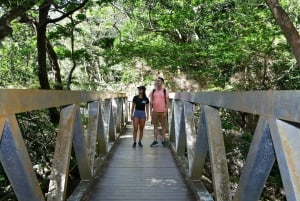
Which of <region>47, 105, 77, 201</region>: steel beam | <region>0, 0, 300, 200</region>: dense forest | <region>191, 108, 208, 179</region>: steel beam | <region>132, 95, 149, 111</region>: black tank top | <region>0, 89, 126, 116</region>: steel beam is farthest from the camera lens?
<region>0, 0, 300, 200</region>: dense forest

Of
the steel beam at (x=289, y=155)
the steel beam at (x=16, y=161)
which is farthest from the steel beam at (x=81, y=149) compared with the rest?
the steel beam at (x=289, y=155)

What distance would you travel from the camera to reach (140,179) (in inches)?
189

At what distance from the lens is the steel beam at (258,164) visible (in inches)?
70.0

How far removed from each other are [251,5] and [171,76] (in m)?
7.45

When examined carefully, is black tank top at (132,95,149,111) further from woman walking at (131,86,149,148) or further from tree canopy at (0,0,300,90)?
tree canopy at (0,0,300,90)

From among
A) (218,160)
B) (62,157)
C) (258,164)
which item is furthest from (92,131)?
(258,164)

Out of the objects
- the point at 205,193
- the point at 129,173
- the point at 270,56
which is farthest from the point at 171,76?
the point at 205,193

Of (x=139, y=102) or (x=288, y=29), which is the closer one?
(x=288, y=29)

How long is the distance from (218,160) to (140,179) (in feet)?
6.69

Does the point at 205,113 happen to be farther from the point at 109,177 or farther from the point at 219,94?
the point at 109,177

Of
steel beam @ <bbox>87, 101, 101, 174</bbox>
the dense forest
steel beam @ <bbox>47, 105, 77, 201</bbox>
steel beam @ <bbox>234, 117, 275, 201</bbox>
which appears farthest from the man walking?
steel beam @ <bbox>234, 117, 275, 201</bbox>

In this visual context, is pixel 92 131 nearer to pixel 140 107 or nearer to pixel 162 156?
pixel 162 156

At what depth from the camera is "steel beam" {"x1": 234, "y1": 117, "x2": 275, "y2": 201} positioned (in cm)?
178

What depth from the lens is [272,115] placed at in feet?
5.42
